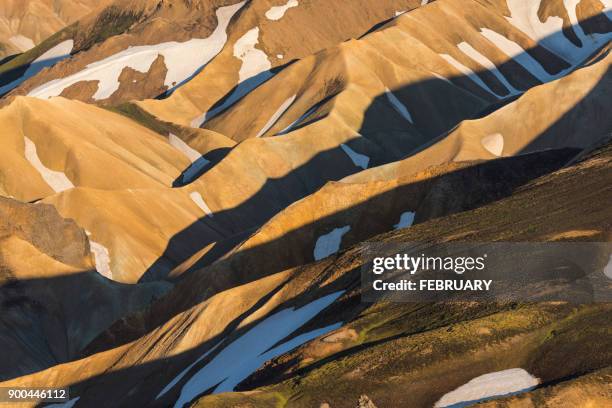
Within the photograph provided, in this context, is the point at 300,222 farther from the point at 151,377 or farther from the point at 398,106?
the point at 398,106

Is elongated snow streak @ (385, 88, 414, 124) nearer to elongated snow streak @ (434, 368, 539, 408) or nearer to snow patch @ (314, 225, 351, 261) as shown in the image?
snow patch @ (314, 225, 351, 261)

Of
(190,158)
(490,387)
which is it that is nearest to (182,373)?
(490,387)

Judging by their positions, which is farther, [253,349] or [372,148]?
[372,148]

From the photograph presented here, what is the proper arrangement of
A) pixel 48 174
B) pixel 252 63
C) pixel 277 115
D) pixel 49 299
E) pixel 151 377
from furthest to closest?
pixel 252 63
pixel 277 115
pixel 48 174
pixel 49 299
pixel 151 377

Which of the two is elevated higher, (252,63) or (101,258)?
(101,258)

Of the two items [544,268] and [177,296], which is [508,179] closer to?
[177,296]

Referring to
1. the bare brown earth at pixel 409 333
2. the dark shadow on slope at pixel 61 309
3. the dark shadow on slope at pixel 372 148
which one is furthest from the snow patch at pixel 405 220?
the dark shadow on slope at pixel 372 148

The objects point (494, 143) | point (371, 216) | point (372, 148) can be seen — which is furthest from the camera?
point (372, 148)
